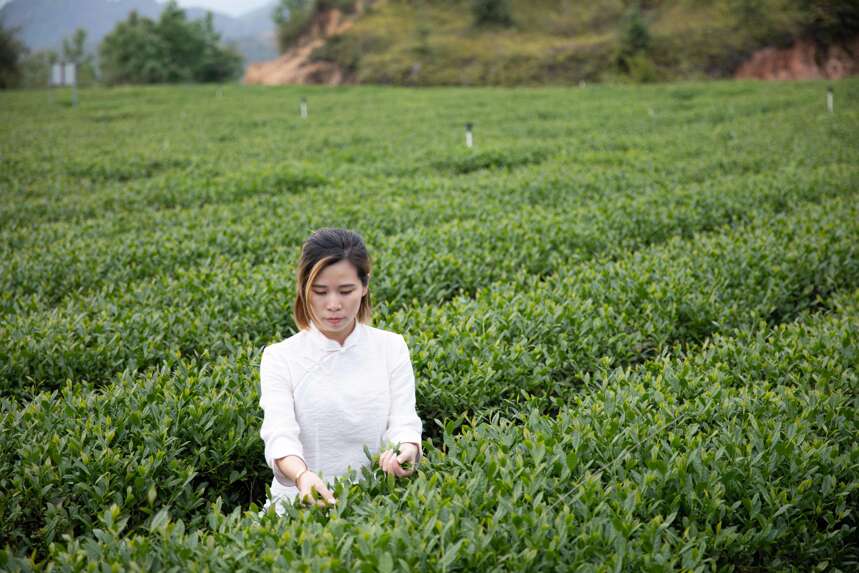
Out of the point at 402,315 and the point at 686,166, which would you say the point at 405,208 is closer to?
the point at 402,315

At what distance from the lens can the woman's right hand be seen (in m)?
2.45

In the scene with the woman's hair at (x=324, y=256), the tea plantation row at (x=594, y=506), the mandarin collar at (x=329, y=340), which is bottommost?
the tea plantation row at (x=594, y=506)

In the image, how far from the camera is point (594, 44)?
48094 millimetres

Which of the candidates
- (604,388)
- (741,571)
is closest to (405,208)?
(604,388)

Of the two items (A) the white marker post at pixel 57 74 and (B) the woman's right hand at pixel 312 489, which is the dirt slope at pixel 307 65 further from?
(B) the woman's right hand at pixel 312 489

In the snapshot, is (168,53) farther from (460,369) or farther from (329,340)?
(329,340)

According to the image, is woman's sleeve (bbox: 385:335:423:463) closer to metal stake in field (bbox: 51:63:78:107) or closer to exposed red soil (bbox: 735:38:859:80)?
metal stake in field (bbox: 51:63:78:107)

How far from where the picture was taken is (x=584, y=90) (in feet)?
107

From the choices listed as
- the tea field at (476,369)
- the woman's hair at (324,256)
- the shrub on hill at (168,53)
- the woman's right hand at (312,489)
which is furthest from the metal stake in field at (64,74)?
the shrub on hill at (168,53)

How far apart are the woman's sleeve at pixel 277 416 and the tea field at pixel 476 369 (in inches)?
9.9

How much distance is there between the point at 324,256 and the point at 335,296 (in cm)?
18

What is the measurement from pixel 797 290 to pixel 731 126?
46.0 ft

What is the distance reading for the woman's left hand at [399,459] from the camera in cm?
260

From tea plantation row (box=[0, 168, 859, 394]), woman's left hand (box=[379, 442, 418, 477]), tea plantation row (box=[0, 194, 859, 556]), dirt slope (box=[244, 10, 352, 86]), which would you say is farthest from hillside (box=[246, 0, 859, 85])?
woman's left hand (box=[379, 442, 418, 477])
